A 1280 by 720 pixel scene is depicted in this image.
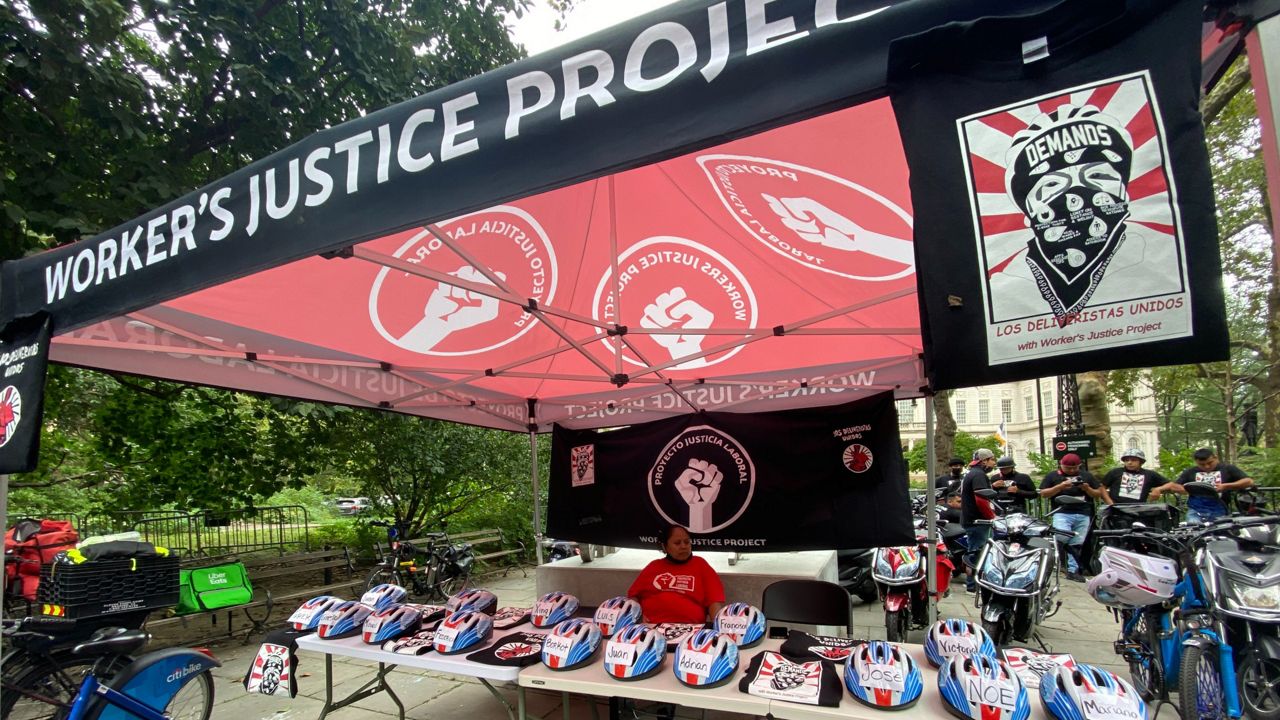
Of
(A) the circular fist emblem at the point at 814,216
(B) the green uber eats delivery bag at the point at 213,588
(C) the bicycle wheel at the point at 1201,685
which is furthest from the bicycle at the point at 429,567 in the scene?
(C) the bicycle wheel at the point at 1201,685

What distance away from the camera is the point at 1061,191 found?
3.82ft

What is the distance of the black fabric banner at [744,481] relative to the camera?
4906mm

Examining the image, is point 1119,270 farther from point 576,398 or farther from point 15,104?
point 15,104

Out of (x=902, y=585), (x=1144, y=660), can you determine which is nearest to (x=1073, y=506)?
(x=902, y=585)

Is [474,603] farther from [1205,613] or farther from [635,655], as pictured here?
[1205,613]

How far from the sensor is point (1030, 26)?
1178mm

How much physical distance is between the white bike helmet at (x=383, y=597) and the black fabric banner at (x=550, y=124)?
8.21ft

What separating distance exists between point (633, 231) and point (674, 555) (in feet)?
7.89

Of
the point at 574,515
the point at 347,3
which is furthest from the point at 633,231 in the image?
the point at 347,3

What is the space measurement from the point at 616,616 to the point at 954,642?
6.07 feet

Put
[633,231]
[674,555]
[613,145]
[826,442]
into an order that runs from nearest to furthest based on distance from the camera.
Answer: [613,145], [633,231], [674,555], [826,442]

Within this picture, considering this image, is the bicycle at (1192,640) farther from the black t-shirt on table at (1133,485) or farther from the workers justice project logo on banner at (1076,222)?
the black t-shirt on table at (1133,485)

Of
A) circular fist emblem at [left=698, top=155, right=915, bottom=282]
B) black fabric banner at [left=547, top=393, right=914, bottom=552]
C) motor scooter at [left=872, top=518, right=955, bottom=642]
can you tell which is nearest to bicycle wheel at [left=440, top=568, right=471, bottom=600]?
black fabric banner at [left=547, top=393, right=914, bottom=552]

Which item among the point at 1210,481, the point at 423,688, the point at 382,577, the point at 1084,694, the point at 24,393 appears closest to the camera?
the point at 1084,694
